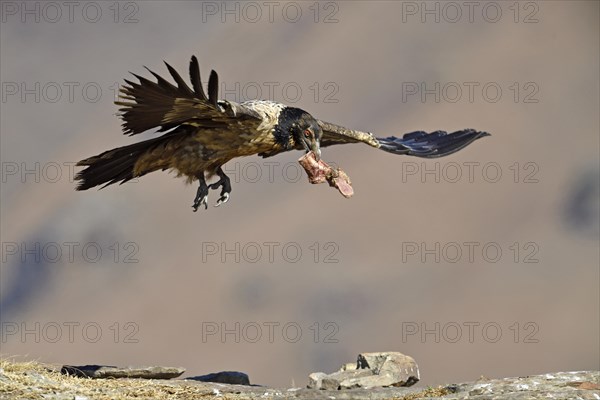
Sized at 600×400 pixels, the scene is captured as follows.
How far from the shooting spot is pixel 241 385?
455 inches

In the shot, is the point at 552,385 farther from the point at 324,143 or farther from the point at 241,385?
the point at 324,143

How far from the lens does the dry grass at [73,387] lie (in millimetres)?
8766

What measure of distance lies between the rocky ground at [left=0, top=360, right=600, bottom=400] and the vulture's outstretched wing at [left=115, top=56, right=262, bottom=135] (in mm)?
3138

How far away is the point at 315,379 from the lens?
11.3 m

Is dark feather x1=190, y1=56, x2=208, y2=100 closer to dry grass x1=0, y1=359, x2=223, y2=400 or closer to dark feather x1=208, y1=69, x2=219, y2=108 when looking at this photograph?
dark feather x1=208, y1=69, x2=219, y2=108

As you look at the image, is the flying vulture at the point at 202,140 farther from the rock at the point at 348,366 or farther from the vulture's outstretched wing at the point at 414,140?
the rock at the point at 348,366

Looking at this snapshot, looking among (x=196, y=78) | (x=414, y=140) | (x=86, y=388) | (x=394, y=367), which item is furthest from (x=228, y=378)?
(x=414, y=140)

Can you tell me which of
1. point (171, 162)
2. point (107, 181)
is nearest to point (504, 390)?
Result: point (171, 162)

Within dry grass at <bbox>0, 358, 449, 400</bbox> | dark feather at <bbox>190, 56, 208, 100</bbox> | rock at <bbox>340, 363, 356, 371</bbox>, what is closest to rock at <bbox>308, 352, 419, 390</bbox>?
rock at <bbox>340, 363, 356, 371</bbox>

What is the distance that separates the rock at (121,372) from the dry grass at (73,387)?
0.26 metres

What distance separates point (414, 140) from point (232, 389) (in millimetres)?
6032

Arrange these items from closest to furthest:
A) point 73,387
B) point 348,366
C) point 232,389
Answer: point 73,387
point 232,389
point 348,366

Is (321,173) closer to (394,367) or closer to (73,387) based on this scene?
(394,367)

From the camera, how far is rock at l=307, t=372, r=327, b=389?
1118cm
